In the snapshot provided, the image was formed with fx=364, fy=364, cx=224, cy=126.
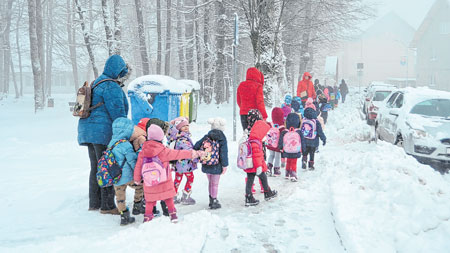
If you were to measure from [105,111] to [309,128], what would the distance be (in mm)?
4318

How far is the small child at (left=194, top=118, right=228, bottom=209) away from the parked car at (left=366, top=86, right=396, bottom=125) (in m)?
10.3

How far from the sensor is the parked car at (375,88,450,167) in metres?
7.22

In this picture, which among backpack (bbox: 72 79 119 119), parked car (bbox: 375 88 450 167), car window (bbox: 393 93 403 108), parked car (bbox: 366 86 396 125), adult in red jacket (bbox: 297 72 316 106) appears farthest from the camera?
parked car (bbox: 366 86 396 125)

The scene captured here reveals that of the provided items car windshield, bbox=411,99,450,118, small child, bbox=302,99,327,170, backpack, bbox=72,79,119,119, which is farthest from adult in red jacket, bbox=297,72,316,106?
backpack, bbox=72,79,119,119

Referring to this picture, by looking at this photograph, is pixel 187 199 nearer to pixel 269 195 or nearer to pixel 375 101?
pixel 269 195

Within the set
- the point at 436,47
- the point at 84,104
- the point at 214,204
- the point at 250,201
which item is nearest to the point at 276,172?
the point at 250,201

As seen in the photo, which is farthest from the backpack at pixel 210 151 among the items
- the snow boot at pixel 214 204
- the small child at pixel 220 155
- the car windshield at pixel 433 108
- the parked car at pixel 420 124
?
the car windshield at pixel 433 108

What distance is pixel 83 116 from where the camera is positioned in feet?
15.1

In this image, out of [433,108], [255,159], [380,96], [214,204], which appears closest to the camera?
[214,204]

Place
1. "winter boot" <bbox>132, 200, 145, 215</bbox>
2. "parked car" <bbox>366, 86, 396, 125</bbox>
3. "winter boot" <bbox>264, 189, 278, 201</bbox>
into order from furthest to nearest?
1. "parked car" <bbox>366, 86, 396, 125</bbox>
2. "winter boot" <bbox>264, 189, 278, 201</bbox>
3. "winter boot" <bbox>132, 200, 145, 215</bbox>

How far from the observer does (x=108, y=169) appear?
435cm

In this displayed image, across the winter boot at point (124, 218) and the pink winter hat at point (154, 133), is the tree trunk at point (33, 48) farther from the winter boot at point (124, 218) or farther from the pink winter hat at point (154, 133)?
the pink winter hat at point (154, 133)

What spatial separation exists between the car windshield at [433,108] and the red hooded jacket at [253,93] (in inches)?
155

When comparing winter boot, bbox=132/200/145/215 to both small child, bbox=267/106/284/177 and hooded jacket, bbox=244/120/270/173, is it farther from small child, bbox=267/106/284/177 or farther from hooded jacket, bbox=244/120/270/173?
small child, bbox=267/106/284/177
